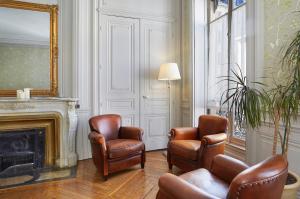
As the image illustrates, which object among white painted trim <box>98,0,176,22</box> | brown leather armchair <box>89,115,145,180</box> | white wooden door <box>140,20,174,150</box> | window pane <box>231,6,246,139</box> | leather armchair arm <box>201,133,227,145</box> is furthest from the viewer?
white wooden door <box>140,20,174,150</box>

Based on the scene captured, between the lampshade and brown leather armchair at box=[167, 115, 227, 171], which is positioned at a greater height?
the lampshade

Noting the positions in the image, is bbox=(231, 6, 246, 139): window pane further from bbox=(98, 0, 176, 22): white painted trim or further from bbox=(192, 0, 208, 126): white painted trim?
bbox=(98, 0, 176, 22): white painted trim

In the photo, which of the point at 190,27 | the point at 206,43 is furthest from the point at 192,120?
the point at 190,27

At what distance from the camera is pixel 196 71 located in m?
4.08

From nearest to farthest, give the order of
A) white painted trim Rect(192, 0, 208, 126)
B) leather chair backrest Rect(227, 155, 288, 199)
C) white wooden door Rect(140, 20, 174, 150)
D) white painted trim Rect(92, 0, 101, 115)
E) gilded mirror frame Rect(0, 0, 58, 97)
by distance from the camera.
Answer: leather chair backrest Rect(227, 155, 288, 199), gilded mirror frame Rect(0, 0, 58, 97), white painted trim Rect(92, 0, 101, 115), white painted trim Rect(192, 0, 208, 126), white wooden door Rect(140, 20, 174, 150)

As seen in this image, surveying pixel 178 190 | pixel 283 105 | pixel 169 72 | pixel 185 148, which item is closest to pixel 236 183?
pixel 178 190

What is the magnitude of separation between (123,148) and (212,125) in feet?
4.44

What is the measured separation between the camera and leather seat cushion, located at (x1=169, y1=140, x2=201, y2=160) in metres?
2.82

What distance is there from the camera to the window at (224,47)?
129 inches

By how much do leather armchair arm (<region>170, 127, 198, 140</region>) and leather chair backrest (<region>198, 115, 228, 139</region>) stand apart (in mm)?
93

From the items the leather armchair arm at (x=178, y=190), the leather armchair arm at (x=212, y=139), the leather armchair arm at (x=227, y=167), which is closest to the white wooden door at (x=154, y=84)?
the leather armchair arm at (x=212, y=139)

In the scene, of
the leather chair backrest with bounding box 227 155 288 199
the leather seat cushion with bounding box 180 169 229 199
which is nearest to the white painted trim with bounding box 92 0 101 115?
the leather seat cushion with bounding box 180 169 229 199

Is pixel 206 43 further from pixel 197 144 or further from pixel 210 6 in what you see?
pixel 197 144

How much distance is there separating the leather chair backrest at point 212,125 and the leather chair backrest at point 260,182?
6.02 ft
